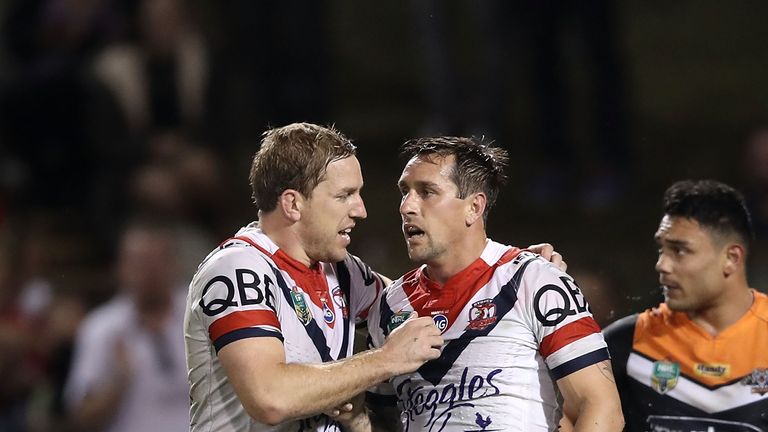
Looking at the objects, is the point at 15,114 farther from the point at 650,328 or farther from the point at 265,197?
the point at 650,328

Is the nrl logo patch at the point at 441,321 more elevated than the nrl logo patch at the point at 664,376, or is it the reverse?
the nrl logo patch at the point at 441,321

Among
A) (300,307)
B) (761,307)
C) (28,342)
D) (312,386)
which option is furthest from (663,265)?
(28,342)

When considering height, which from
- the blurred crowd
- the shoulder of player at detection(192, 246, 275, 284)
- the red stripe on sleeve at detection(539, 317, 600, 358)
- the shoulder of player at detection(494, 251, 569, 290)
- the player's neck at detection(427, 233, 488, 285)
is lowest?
the red stripe on sleeve at detection(539, 317, 600, 358)

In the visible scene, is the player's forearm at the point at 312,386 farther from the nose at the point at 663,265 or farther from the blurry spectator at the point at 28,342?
the blurry spectator at the point at 28,342

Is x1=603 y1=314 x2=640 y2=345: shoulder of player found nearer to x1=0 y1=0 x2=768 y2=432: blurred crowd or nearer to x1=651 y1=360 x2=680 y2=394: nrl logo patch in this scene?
x1=651 y1=360 x2=680 y2=394: nrl logo patch

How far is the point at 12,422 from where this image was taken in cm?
773

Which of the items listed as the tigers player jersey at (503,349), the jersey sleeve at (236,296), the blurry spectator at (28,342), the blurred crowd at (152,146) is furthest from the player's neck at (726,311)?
the blurry spectator at (28,342)

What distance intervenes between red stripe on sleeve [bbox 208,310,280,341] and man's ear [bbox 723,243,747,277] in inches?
70.7

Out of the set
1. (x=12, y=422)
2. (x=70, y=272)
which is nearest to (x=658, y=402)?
(x=12, y=422)

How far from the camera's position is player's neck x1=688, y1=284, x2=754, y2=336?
471 cm

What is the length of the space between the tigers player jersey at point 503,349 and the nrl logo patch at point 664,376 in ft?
2.06

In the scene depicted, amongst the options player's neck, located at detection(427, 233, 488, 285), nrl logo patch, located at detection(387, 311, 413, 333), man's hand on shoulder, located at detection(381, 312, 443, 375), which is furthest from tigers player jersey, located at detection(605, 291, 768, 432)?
man's hand on shoulder, located at detection(381, 312, 443, 375)

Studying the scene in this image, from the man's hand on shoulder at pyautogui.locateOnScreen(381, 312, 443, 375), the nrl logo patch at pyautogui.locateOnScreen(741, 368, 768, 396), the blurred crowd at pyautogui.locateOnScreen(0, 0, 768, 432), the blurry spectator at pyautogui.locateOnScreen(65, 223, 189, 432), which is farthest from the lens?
the blurred crowd at pyautogui.locateOnScreen(0, 0, 768, 432)

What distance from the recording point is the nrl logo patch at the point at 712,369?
462 centimetres
